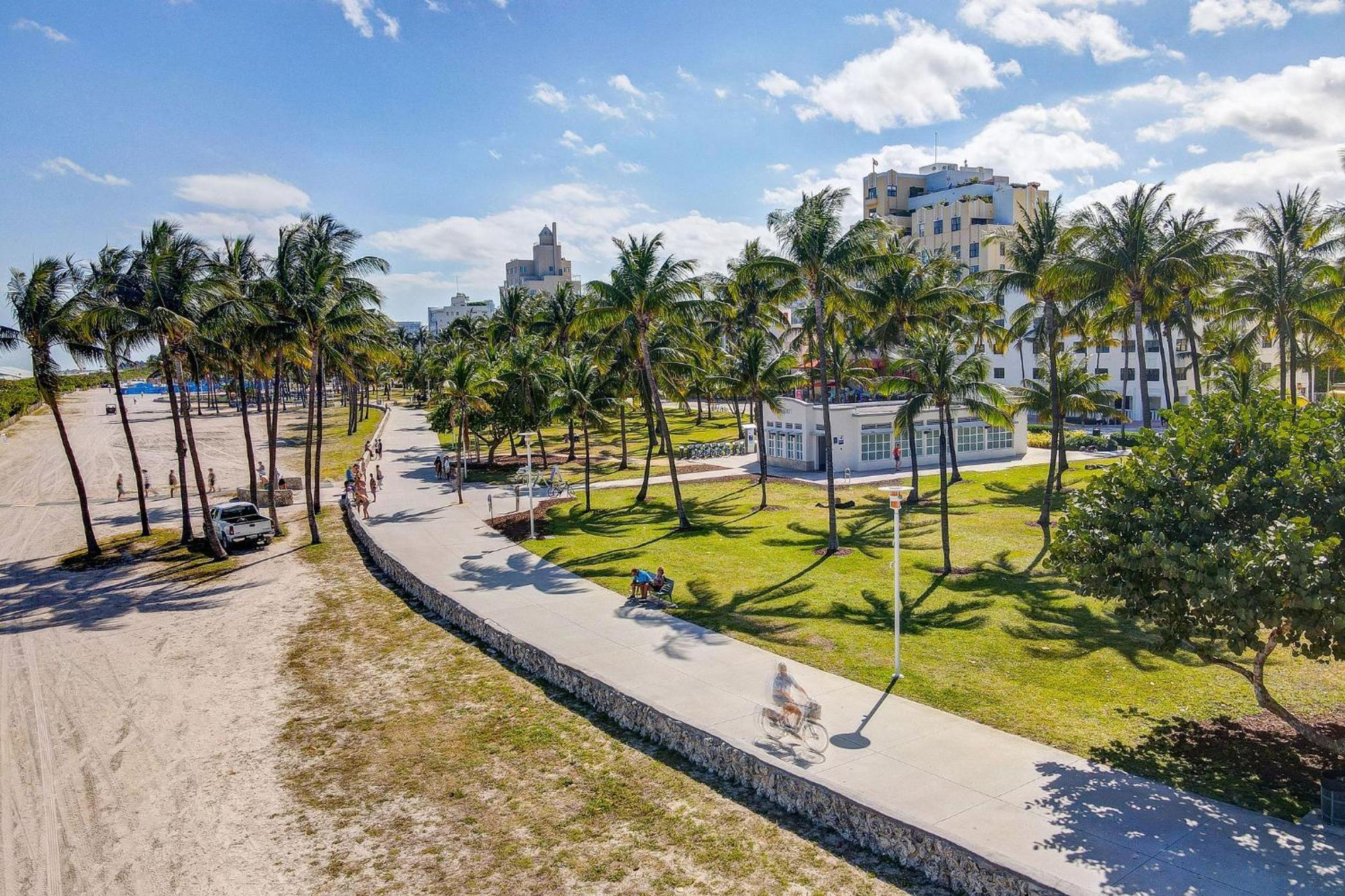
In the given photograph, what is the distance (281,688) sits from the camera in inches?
666

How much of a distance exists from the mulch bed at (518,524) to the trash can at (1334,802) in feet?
76.1

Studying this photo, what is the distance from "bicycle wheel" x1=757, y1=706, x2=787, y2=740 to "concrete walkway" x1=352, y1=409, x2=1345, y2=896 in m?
0.24

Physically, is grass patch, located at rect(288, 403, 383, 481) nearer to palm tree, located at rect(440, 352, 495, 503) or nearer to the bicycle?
palm tree, located at rect(440, 352, 495, 503)

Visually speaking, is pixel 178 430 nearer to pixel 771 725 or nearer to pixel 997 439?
pixel 771 725

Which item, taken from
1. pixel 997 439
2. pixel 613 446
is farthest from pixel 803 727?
pixel 613 446

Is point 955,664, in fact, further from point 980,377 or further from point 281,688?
point 281,688

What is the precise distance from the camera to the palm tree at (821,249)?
80.1ft

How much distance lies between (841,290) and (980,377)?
5.05m

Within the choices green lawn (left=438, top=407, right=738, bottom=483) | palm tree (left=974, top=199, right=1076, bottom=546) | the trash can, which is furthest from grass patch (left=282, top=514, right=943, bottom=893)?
green lawn (left=438, top=407, right=738, bottom=483)

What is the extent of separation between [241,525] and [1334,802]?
105 feet

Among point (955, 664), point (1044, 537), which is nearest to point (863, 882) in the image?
point (955, 664)

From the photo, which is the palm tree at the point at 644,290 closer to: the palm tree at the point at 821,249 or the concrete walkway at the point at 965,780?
the palm tree at the point at 821,249

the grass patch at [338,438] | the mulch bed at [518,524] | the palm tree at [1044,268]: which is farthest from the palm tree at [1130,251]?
the grass patch at [338,438]

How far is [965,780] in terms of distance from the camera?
1105 cm
